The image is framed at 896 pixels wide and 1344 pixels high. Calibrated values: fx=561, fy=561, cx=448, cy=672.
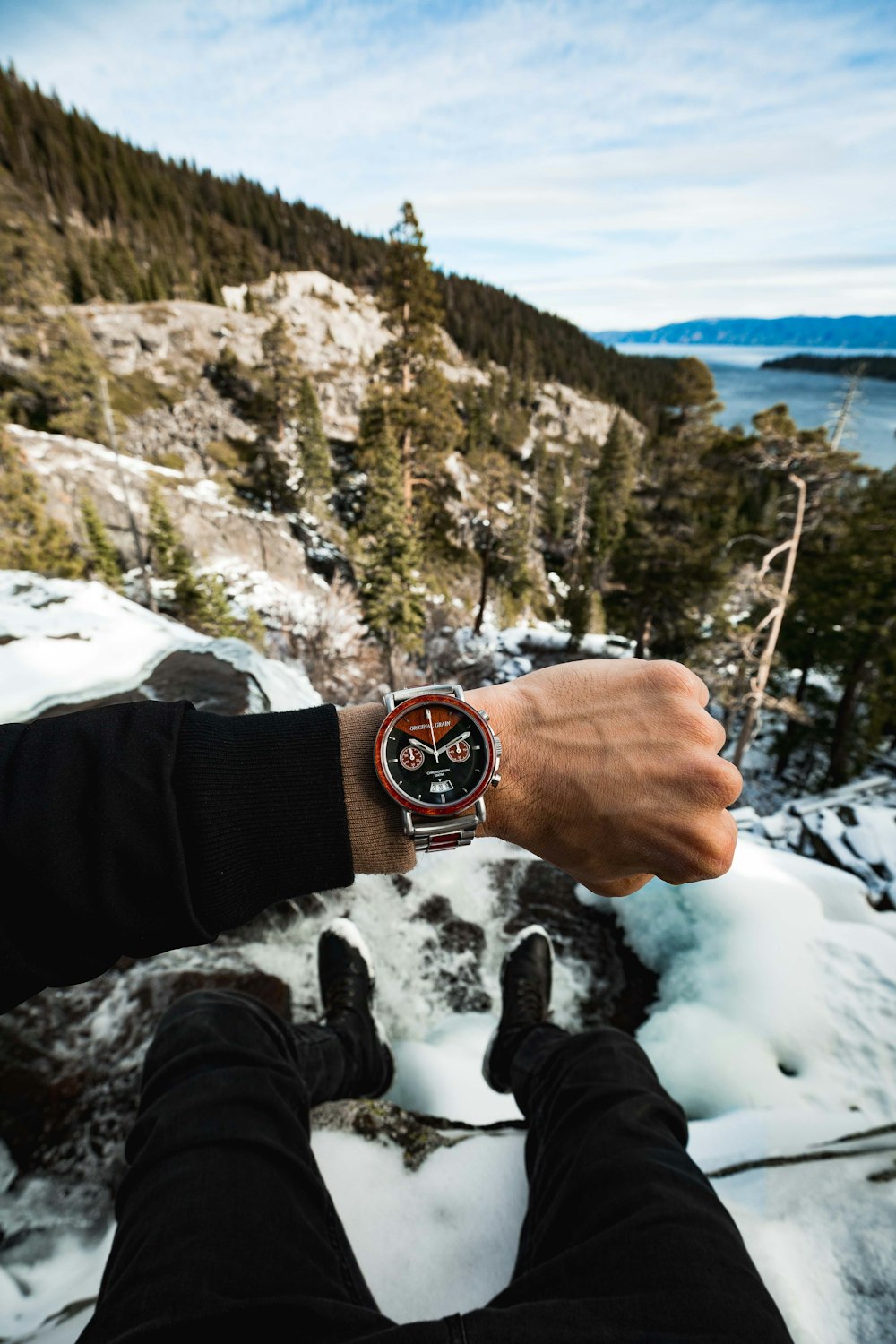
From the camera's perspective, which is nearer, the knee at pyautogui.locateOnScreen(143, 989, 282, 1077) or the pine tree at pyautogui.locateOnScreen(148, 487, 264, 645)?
the knee at pyautogui.locateOnScreen(143, 989, 282, 1077)

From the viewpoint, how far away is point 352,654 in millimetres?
18656

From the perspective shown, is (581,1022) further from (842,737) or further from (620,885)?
(842,737)

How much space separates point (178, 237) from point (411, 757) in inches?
3870

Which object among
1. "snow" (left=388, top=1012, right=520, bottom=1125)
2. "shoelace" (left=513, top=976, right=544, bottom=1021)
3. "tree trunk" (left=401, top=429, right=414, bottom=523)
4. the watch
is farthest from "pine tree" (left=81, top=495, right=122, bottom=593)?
the watch

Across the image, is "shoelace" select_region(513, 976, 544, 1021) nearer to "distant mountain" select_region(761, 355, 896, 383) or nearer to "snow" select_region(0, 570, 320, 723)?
"snow" select_region(0, 570, 320, 723)

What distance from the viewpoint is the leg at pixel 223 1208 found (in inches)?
62.4

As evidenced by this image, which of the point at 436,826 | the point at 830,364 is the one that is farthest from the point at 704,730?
the point at 830,364

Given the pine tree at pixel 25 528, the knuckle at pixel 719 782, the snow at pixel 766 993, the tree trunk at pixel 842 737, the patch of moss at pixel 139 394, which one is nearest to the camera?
the knuckle at pixel 719 782

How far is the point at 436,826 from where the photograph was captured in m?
1.86

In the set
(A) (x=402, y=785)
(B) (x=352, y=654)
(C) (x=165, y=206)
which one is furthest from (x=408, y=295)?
(C) (x=165, y=206)

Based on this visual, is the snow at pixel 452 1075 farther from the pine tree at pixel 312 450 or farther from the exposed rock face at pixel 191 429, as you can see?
the exposed rock face at pixel 191 429

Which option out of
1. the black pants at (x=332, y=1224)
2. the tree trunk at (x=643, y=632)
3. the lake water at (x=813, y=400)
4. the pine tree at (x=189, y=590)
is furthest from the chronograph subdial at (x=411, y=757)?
the pine tree at (x=189, y=590)

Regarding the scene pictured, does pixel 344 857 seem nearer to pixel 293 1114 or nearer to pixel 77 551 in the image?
pixel 293 1114

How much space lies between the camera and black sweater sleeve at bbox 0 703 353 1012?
140cm
